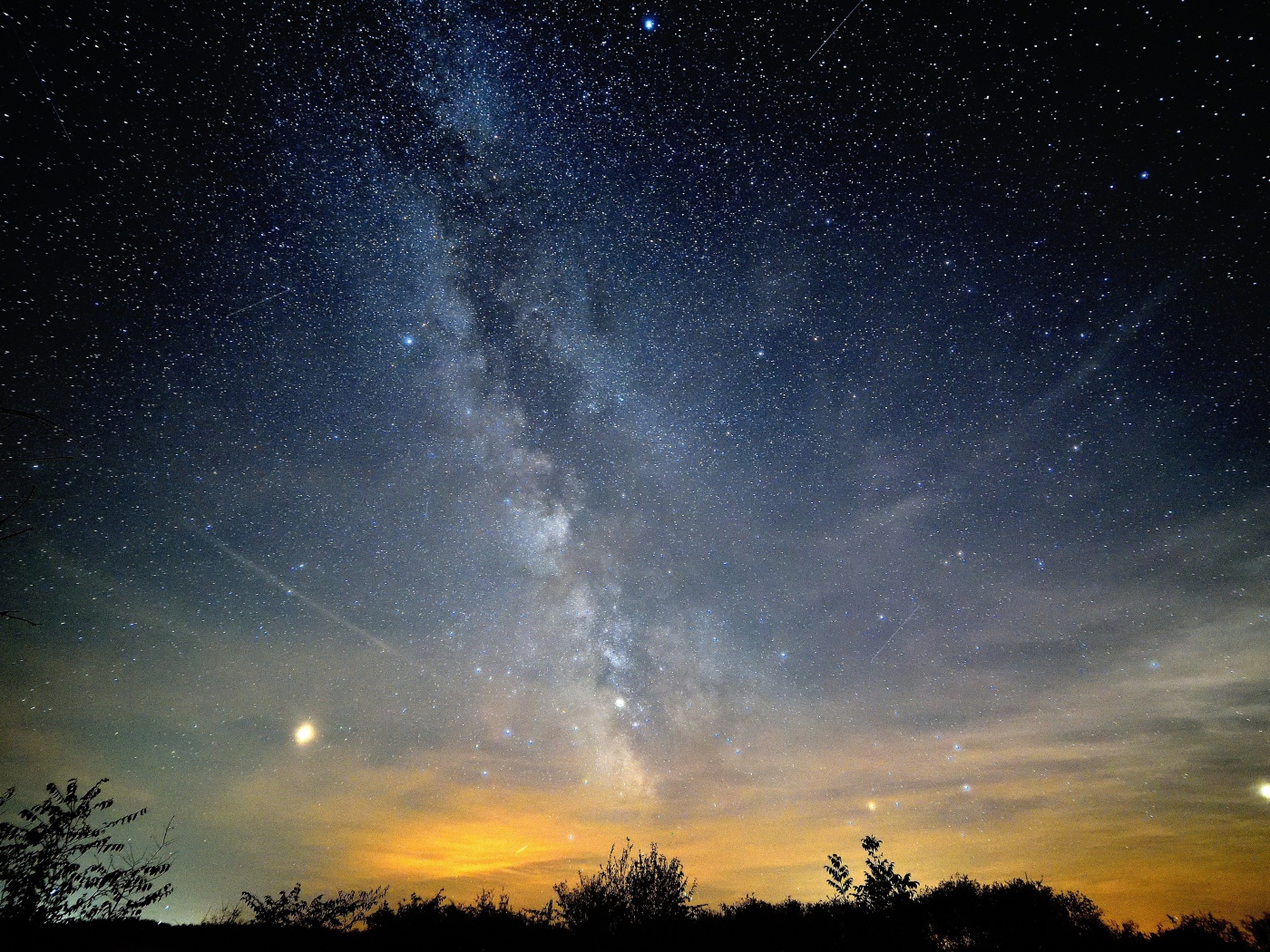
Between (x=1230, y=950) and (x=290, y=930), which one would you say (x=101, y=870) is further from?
(x=1230, y=950)

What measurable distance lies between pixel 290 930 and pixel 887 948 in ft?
41.9

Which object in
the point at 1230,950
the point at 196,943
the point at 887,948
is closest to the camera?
the point at 196,943

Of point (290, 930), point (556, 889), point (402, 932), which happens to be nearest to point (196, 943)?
point (290, 930)

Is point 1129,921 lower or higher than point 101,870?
lower

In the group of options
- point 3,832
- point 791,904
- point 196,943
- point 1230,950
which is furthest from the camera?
point 791,904

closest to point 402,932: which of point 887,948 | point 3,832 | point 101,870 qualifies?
point 101,870

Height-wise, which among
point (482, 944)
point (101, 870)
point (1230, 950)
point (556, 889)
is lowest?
point (1230, 950)

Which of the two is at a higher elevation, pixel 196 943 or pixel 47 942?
pixel 47 942

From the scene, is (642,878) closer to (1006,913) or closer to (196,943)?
(196,943)

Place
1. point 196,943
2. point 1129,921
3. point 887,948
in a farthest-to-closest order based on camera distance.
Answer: point 1129,921, point 887,948, point 196,943

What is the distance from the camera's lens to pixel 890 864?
10.5 meters

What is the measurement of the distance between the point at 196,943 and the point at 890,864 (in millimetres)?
13605

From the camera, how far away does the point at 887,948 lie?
10375 mm

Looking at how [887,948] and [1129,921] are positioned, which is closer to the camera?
[887,948]
